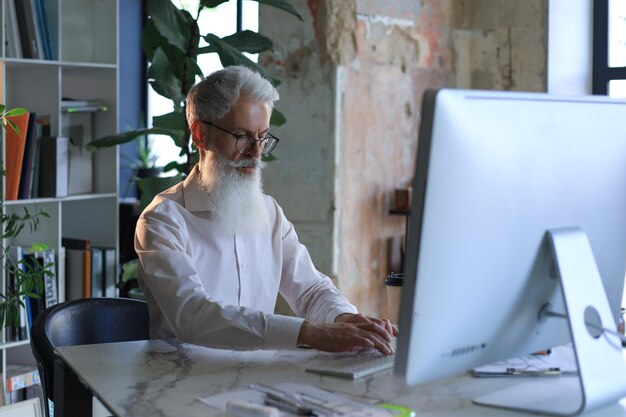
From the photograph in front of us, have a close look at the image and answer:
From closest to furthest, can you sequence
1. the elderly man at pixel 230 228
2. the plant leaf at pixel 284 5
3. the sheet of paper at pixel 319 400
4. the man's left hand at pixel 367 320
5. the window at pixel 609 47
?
the sheet of paper at pixel 319 400 → the man's left hand at pixel 367 320 → the elderly man at pixel 230 228 → the plant leaf at pixel 284 5 → the window at pixel 609 47

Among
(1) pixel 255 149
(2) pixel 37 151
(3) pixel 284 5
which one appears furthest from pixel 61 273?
(1) pixel 255 149

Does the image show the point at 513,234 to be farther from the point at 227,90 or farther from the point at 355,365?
the point at 227,90

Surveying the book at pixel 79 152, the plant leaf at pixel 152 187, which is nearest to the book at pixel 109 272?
the book at pixel 79 152

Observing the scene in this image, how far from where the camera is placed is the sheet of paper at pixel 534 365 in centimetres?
179

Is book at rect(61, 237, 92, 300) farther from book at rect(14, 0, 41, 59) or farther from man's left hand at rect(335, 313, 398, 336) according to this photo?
man's left hand at rect(335, 313, 398, 336)

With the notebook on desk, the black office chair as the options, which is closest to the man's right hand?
the notebook on desk

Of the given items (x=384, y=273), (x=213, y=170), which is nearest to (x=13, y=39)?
(x=213, y=170)

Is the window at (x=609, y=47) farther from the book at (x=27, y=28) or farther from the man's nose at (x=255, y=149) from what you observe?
the book at (x=27, y=28)

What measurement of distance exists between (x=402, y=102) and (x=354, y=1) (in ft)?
1.64

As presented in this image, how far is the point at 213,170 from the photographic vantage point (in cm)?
244

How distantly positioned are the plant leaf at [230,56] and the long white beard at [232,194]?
3.38 feet

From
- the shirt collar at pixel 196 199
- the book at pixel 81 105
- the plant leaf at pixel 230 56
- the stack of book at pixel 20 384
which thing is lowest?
the stack of book at pixel 20 384

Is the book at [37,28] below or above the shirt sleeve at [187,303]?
above

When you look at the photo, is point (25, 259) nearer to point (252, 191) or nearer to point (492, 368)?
point (252, 191)
